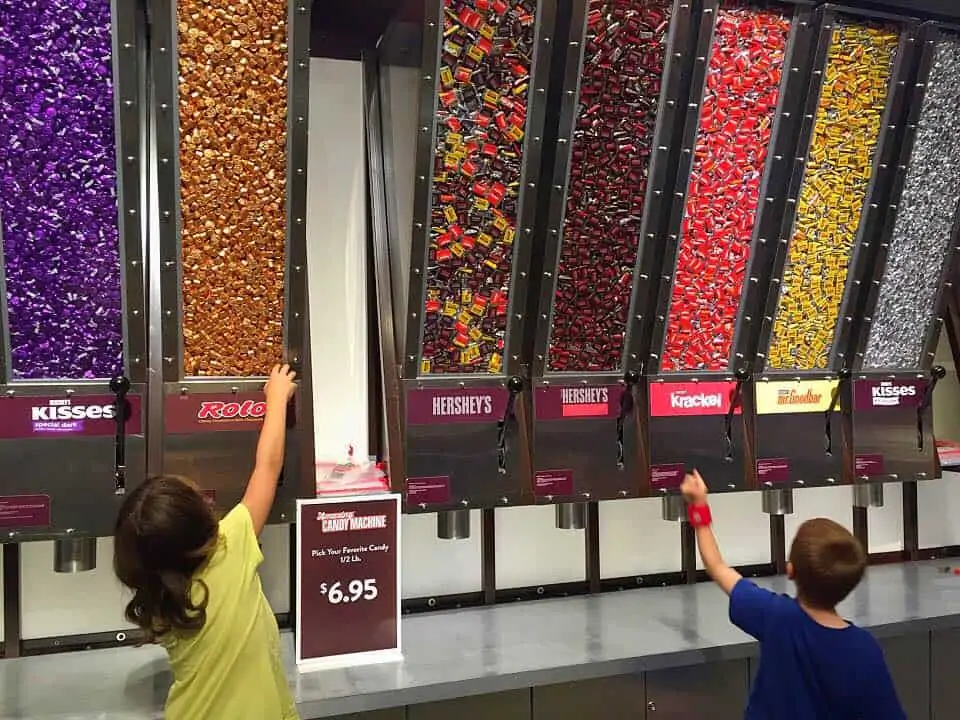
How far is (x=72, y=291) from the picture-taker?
2.14 metres

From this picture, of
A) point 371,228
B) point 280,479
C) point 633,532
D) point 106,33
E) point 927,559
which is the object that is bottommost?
point 927,559

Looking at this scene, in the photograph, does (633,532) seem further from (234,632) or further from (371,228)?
(234,632)

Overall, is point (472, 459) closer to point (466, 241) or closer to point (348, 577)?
point (348, 577)

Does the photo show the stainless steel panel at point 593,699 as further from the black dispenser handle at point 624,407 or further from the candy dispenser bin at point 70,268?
the candy dispenser bin at point 70,268

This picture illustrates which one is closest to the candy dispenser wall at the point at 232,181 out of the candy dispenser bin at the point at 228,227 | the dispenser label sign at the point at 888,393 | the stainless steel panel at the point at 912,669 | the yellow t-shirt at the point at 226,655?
the candy dispenser bin at the point at 228,227

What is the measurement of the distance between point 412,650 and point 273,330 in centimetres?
101

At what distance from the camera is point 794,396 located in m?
2.91

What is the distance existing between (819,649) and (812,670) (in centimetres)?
5

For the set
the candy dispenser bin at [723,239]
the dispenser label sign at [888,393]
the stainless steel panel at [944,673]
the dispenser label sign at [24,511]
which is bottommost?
the stainless steel panel at [944,673]

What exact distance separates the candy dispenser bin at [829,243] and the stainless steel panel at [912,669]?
1.79 feet

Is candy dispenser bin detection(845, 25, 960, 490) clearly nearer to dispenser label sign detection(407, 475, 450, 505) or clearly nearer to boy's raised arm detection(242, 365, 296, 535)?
dispenser label sign detection(407, 475, 450, 505)

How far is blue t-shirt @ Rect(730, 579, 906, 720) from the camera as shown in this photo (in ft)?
5.94

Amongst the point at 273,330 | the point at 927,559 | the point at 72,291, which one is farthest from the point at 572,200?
the point at 927,559

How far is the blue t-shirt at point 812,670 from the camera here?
181cm
